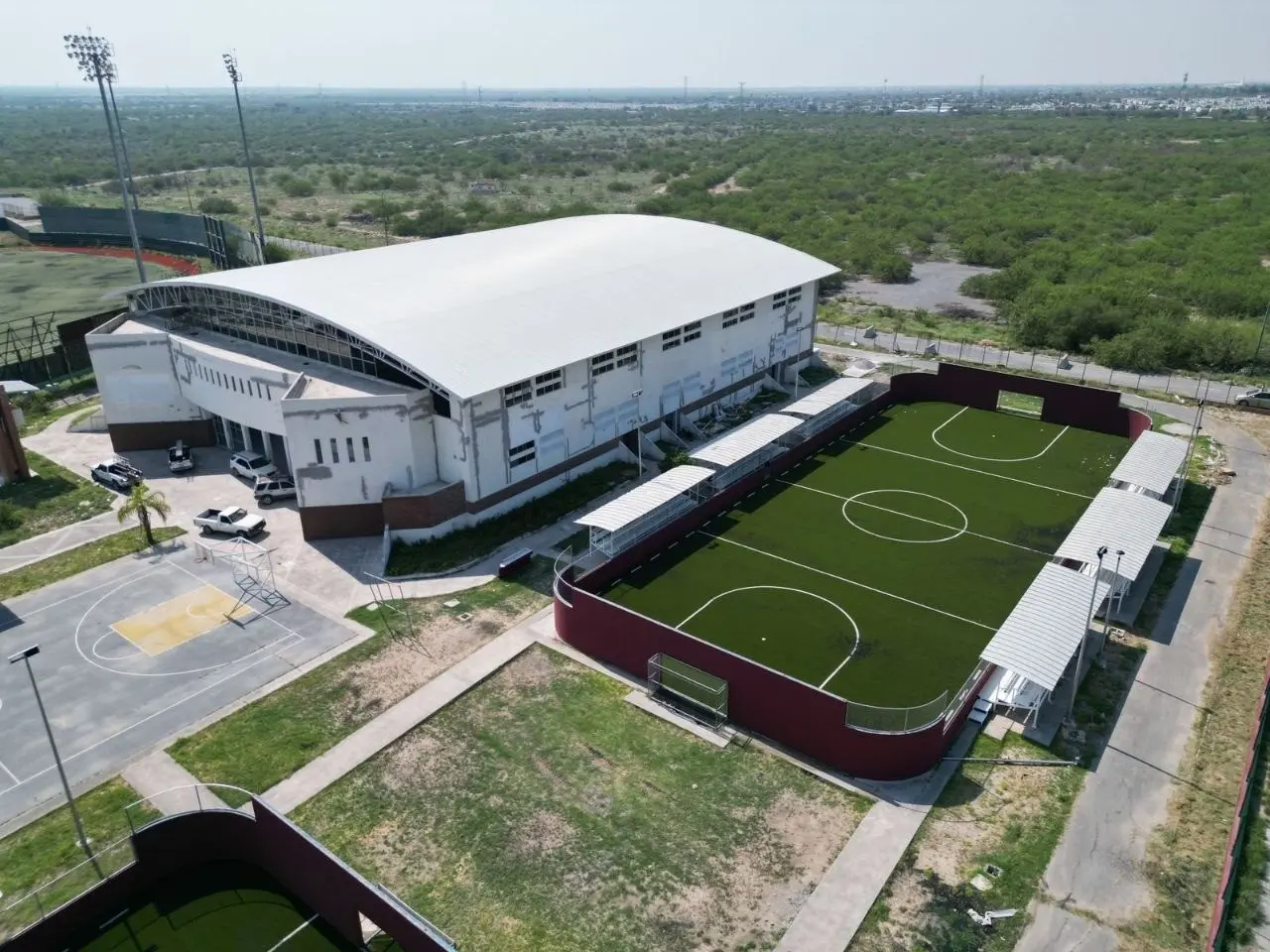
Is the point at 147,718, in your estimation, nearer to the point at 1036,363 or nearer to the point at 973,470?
the point at 973,470

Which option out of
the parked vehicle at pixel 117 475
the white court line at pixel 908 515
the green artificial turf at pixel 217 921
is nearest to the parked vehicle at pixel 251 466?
the parked vehicle at pixel 117 475

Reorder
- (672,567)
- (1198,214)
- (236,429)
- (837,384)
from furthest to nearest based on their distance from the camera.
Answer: (1198,214)
(837,384)
(236,429)
(672,567)

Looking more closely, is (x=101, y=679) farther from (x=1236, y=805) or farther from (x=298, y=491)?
(x=1236, y=805)

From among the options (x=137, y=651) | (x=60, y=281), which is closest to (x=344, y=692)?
(x=137, y=651)

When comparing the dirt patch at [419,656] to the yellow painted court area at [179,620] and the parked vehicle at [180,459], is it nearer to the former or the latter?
the yellow painted court area at [179,620]

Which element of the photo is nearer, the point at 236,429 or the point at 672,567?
the point at 672,567

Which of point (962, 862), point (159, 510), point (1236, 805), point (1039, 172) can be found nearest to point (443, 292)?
point (159, 510)

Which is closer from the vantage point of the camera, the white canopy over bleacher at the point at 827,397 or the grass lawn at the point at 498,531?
the grass lawn at the point at 498,531
